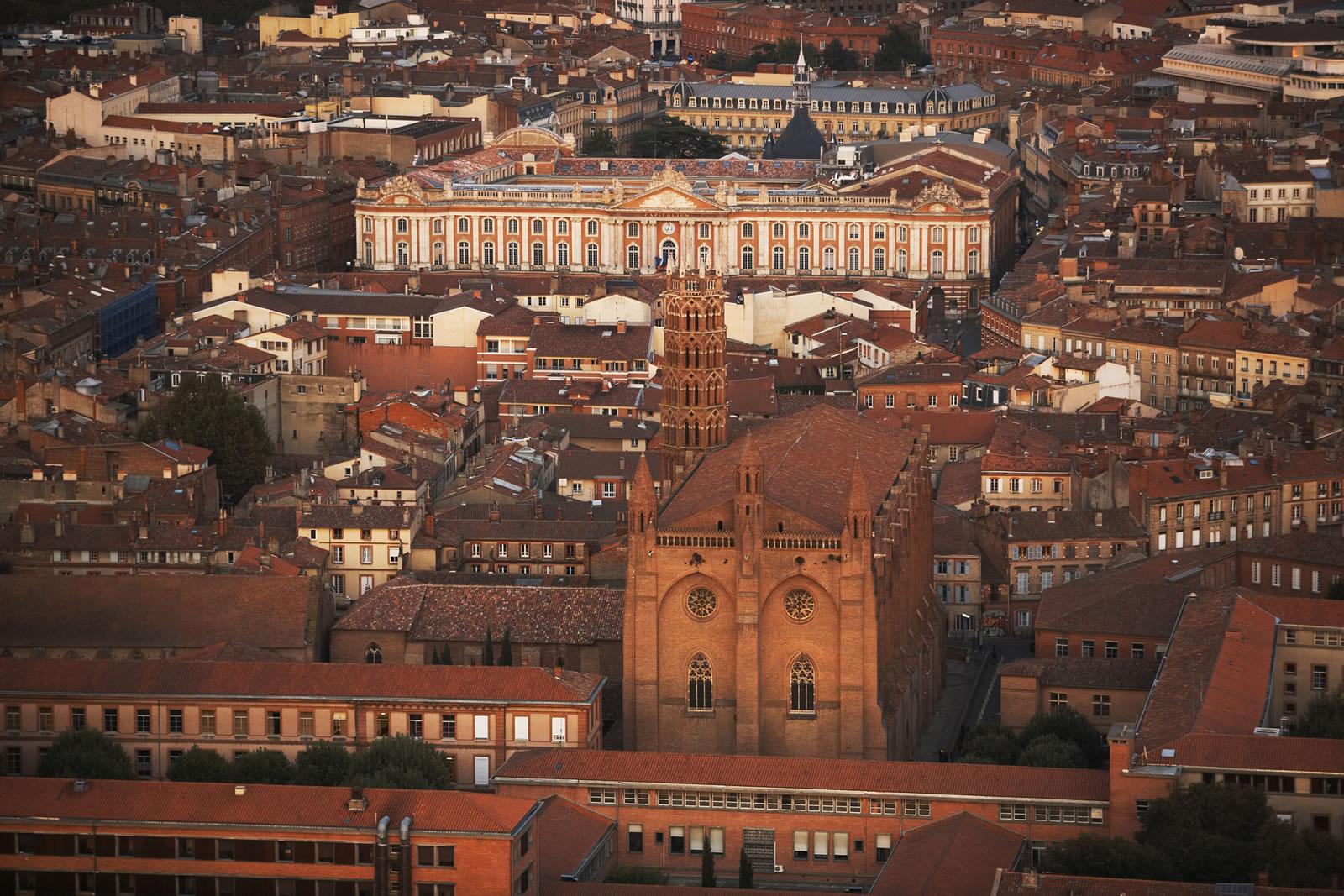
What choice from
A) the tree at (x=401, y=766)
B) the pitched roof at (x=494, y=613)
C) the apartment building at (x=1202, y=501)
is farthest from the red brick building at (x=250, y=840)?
the apartment building at (x=1202, y=501)

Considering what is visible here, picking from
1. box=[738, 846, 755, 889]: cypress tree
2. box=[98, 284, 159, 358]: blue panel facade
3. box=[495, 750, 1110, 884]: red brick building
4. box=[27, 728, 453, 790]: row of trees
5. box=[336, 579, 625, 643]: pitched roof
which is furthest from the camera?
box=[98, 284, 159, 358]: blue panel facade

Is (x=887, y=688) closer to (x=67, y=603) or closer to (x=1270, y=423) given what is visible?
(x=67, y=603)

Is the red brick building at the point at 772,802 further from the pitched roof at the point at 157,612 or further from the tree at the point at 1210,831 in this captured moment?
the pitched roof at the point at 157,612

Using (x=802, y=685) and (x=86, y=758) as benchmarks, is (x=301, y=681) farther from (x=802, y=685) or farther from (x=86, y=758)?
(x=802, y=685)

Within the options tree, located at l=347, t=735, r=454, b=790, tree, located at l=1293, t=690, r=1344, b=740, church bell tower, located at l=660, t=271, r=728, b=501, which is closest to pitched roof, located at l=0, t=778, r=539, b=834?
tree, located at l=347, t=735, r=454, b=790

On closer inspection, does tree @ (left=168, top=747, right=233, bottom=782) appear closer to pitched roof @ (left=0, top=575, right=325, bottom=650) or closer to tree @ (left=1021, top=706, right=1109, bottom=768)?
pitched roof @ (left=0, top=575, right=325, bottom=650)

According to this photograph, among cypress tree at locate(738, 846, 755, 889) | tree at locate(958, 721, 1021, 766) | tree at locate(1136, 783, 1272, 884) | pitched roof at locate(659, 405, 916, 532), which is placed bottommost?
cypress tree at locate(738, 846, 755, 889)

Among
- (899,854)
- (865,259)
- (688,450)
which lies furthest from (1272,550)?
(865,259)

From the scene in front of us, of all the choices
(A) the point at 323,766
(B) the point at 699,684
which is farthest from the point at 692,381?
(A) the point at 323,766
